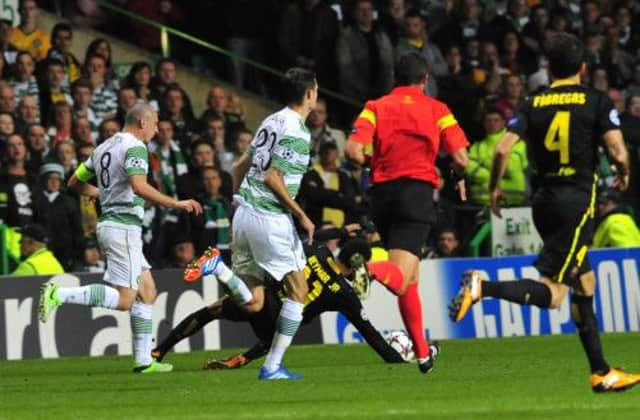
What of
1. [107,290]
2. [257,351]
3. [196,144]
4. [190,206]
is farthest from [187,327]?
[196,144]

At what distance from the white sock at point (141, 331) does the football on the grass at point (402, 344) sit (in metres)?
2.03

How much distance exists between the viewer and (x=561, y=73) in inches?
480

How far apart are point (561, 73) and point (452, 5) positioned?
15.0 metres

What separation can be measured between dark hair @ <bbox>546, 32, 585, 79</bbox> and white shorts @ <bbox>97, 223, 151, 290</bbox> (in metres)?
4.39

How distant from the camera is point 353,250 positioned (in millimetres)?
16094

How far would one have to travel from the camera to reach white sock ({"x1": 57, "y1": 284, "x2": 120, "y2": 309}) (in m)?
15.3

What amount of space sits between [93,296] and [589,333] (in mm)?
4759

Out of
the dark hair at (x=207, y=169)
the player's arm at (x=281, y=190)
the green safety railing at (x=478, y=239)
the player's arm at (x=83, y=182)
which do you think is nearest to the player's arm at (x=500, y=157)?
the player's arm at (x=281, y=190)

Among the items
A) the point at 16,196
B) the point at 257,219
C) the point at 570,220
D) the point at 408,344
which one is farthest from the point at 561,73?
the point at 16,196

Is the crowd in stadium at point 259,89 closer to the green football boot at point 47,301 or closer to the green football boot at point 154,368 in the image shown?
the green football boot at point 154,368

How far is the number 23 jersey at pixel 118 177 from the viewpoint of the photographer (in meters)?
15.1

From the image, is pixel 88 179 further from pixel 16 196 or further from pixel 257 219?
pixel 16 196

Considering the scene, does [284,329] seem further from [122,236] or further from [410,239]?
[122,236]

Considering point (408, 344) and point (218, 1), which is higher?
point (218, 1)
